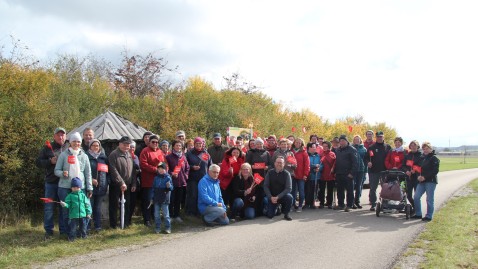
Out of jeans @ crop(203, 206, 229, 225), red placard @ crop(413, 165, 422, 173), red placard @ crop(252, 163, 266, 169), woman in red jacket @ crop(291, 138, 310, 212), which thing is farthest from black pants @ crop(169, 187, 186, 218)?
red placard @ crop(413, 165, 422, 173)

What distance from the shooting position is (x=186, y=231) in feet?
28.3

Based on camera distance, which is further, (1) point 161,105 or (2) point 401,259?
(1) point 161,105

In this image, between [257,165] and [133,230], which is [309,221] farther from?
[133,230]

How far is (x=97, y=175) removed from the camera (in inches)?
321

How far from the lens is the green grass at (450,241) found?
20.9ft

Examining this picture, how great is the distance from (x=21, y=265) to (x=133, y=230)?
2632mm

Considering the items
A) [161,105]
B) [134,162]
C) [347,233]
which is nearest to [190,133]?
[161,105]

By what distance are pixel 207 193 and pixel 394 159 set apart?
5.29 meters

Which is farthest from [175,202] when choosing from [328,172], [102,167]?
[328,172]

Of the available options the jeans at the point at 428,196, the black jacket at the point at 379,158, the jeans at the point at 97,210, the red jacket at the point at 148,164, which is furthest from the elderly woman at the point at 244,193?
the jeans at the point at 428,196

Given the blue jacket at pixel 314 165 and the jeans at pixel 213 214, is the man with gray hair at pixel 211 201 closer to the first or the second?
the jeans at pixel 213 214

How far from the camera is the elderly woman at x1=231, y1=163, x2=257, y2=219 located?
9.77 meters

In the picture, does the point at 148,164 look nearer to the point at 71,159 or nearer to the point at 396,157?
the point at 71,159

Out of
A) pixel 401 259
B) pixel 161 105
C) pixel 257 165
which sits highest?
pixel 161 105
